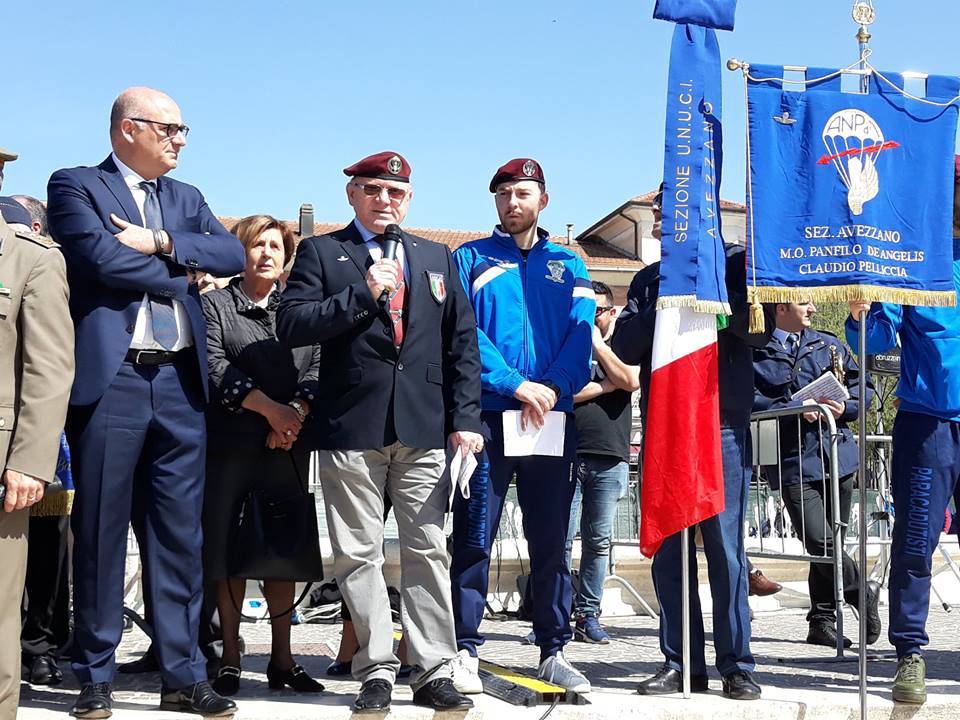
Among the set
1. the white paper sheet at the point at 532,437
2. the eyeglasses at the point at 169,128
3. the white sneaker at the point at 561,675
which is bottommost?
the white sneaker at the point at 561,675

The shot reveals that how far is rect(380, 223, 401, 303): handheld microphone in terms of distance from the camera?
212 inches

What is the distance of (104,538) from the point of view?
4.88 m

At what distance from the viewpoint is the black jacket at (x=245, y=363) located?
5609 millimetres

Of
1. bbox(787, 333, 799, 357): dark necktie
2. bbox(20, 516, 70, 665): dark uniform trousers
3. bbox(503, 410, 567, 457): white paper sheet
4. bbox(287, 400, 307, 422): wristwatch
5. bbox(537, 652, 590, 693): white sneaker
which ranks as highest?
bbox(787, 333, 799, 357): dark necktie

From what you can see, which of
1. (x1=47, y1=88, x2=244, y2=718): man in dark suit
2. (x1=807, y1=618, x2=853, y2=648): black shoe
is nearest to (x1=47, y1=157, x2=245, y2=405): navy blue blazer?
(x1=47, y1=88, x2=244, y2=718): man in dark suit

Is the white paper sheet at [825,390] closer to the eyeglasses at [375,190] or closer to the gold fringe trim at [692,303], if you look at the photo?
the gold fringe trim at [692,303]

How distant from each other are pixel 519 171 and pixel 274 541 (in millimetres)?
2161

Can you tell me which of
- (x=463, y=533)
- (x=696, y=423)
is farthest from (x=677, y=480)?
(x=463, y=533)

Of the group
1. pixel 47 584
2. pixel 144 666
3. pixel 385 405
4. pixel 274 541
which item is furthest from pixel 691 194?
pixel 47 584

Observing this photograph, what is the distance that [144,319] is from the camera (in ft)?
16.5

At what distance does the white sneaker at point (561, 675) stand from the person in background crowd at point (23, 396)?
233 centimetres

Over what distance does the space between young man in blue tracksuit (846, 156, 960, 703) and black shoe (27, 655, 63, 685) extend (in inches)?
159

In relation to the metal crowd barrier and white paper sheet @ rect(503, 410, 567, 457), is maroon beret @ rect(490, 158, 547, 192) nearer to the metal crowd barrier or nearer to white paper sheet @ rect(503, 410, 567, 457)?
white paper sheet @ rect(503, 410, 567, 457)

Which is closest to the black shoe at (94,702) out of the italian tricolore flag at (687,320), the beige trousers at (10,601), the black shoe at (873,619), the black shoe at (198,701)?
the black shoe at (198,701)
